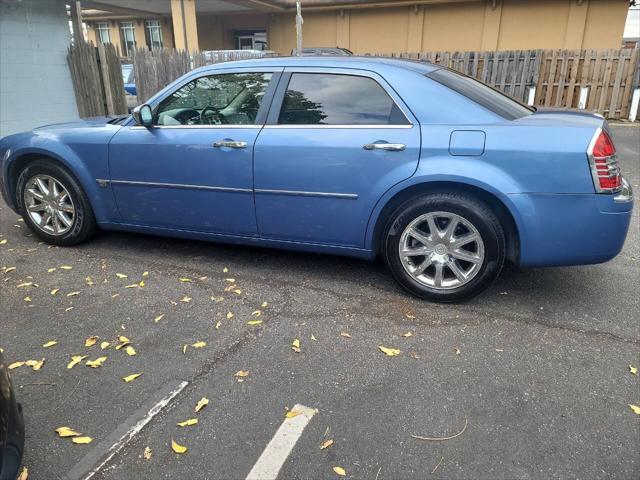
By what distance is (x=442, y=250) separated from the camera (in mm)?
3549

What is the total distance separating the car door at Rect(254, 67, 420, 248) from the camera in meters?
3.50

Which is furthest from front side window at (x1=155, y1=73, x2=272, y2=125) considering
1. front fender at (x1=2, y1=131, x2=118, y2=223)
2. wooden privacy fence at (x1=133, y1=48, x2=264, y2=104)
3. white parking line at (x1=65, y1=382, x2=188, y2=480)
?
wooden privacy fence at (x1=133, y1=48, x2=264, y2=104)

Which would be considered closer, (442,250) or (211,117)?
(442,250)

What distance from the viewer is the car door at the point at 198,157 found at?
12.8ft

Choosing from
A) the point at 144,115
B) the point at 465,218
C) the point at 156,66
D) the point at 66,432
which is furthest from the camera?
the point at 156,66

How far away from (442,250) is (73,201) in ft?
10.7

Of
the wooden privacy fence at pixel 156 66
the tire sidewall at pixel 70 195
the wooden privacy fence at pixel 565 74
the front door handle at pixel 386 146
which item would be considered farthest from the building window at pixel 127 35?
the front door handle at pixel 386 146

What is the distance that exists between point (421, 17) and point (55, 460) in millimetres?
19006

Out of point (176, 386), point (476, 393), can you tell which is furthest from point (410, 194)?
point (176, 386)

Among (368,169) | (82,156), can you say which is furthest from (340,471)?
(82,156)

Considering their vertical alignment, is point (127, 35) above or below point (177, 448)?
above

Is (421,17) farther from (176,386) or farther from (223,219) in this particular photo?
(176,386)

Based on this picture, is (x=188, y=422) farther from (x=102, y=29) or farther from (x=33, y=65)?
(x=102, y=29)

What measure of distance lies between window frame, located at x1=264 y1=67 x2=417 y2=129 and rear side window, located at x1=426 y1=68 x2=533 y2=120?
0.32 metres
